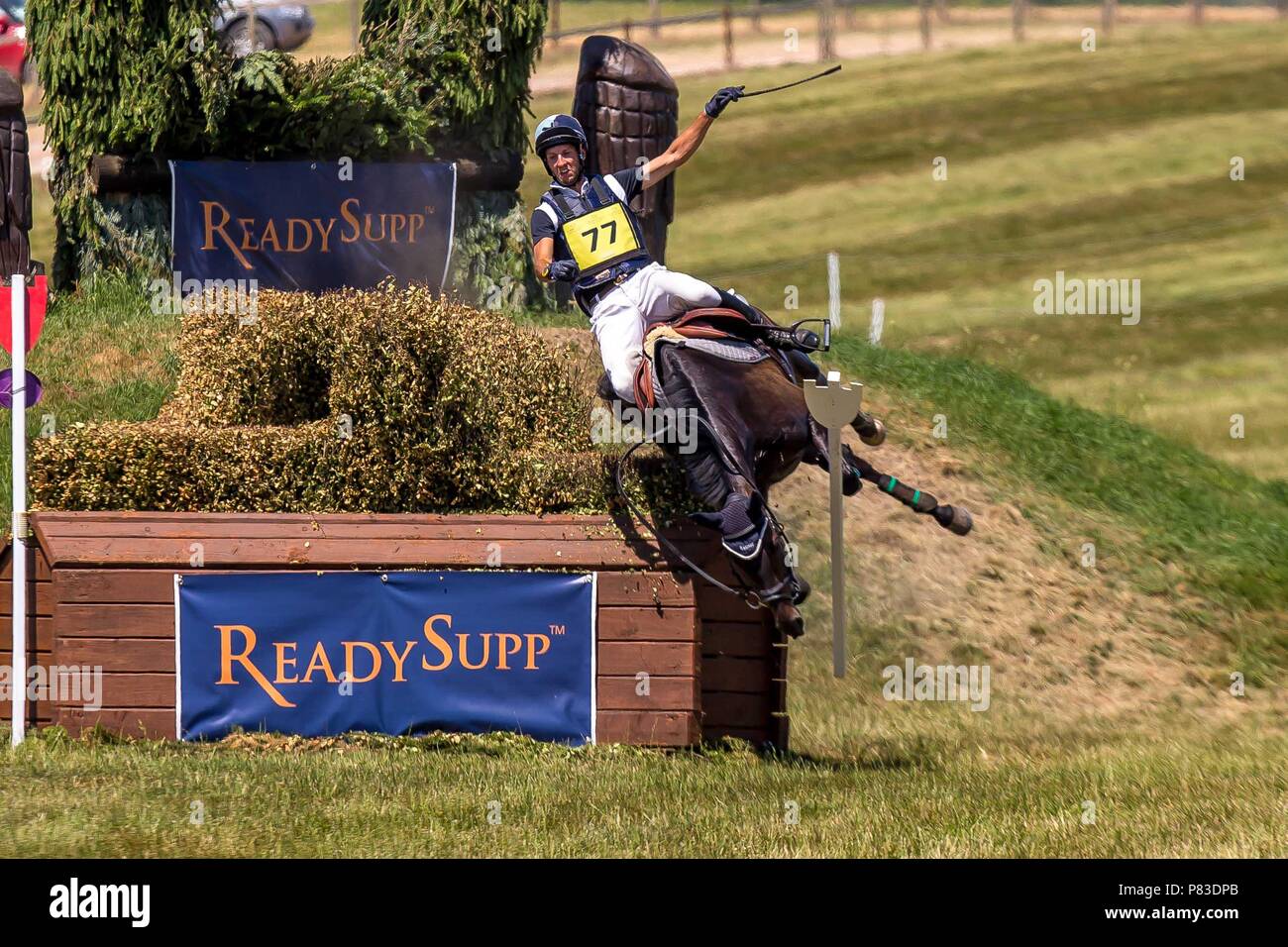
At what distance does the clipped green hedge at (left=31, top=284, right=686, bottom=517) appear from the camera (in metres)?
9.92

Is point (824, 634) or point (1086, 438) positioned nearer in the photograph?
point (824, 634)

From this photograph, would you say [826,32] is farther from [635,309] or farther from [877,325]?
[635,309]

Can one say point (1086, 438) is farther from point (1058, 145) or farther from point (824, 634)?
point (1058, 145)

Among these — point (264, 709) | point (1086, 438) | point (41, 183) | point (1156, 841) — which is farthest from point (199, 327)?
point (41, 183)

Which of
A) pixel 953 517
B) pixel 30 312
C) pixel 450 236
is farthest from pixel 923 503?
pixel 450 236

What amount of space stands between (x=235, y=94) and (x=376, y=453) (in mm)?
7374

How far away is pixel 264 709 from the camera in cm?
957

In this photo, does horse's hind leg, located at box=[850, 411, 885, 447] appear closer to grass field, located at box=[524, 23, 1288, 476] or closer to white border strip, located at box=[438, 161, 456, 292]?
white border strip, located at box=[438, 161, 456, 292]

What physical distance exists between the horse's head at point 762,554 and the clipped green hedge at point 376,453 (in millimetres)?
898

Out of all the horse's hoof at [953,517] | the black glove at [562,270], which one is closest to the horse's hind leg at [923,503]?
the horse's hoof at [953,517]

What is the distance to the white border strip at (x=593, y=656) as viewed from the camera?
9.71m

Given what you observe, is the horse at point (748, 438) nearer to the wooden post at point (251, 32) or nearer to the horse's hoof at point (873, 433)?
the horse's hoof at point (873, 433)

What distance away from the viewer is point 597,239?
10.0 metres

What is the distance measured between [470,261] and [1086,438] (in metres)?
6.43
